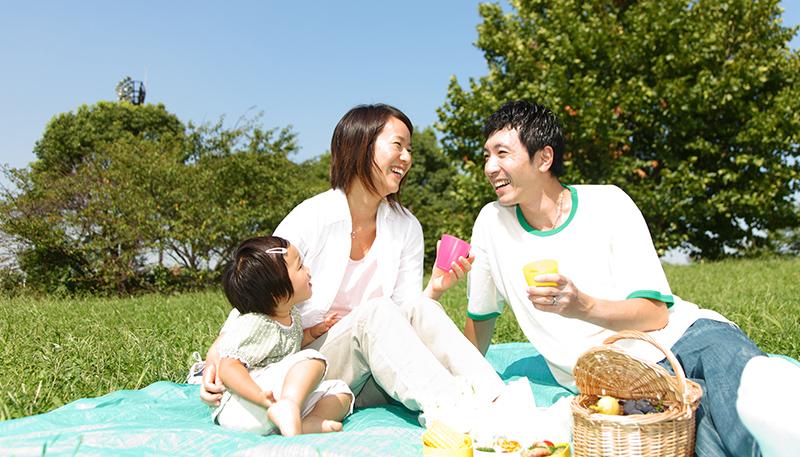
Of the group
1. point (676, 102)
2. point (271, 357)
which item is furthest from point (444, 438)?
point (676, 102)

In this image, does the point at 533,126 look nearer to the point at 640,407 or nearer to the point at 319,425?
the point at 640,407

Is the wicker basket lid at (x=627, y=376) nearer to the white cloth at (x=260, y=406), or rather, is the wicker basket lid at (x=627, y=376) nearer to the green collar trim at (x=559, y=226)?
the green collar trim at (x=559, y=226)

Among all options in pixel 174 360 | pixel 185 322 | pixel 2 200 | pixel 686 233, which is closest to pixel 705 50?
pixel 686 233

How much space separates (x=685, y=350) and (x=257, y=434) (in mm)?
1806

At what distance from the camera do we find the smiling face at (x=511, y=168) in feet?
10.2

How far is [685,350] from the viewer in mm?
2691

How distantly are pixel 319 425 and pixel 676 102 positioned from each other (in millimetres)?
13496

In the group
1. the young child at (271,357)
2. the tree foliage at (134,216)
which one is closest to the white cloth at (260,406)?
the young child at (271,357)

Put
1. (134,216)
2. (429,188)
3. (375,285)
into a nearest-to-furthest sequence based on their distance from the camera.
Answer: (375,285)
(134,216)
(429,188)

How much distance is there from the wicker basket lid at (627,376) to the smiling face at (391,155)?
4.69ft

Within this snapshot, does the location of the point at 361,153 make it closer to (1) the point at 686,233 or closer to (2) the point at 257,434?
(2) the point at 257,434

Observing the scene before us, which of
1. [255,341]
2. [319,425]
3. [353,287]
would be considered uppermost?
[353,287]

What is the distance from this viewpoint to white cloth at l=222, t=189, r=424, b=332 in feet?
10.9

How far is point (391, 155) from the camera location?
3.36m
